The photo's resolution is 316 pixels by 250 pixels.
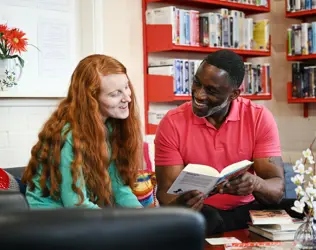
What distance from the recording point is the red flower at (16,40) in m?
3.10

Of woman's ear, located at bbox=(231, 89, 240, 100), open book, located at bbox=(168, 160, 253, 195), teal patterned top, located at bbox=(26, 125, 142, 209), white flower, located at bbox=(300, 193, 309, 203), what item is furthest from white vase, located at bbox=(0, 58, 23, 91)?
white flower, located at bbox=(300, 193, 309, 203)

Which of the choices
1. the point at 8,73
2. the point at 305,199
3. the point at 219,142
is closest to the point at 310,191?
the point at 305,199

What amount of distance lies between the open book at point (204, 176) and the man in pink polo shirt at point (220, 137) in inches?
10.0

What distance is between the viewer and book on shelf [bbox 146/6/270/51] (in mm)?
3861

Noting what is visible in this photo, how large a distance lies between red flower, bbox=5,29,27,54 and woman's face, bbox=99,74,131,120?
109cm

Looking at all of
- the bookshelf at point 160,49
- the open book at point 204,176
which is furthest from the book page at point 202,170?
the bookshelf at point 160,49

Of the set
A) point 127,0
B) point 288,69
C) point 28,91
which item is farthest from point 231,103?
point 288,69

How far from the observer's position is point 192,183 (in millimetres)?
2029

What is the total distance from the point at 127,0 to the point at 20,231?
10.5 ft

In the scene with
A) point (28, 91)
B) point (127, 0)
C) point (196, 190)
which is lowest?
point (196, 190)

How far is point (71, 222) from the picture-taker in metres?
0.81

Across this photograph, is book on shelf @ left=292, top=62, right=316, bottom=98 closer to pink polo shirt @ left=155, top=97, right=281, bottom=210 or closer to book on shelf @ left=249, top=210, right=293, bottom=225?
pink polo shirt @ left=155, top=97, right=281, bottom=210

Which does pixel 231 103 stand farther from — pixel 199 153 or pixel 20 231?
pixel 20 231

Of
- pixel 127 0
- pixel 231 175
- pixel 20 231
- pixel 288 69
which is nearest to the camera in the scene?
pixel 20 231
